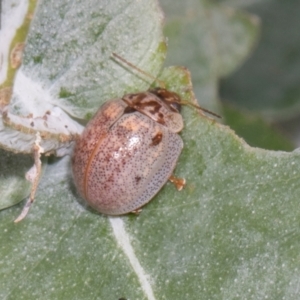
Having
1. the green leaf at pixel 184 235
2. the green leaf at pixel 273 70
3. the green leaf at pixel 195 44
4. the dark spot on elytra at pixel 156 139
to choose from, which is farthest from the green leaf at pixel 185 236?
the green leaf at pixel 273 70

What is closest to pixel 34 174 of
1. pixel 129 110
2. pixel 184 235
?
pixel 129 110

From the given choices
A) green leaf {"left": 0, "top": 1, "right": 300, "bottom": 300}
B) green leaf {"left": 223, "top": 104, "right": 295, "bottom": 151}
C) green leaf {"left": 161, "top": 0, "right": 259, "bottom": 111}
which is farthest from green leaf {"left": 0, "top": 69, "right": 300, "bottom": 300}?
green leaf {"left": 223, "top": 104, "right": 295, "bottom": 151}

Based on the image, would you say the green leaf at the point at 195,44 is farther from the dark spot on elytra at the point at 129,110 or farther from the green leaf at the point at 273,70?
the dark spot on elytra at the point at 129,110

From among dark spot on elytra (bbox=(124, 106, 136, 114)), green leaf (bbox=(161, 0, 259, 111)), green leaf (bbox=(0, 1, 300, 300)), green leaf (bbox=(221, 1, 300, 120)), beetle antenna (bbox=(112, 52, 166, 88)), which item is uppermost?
beetle antenna (bbox=(112, 52, 166, 88))

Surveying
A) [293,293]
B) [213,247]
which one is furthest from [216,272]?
[293,293]

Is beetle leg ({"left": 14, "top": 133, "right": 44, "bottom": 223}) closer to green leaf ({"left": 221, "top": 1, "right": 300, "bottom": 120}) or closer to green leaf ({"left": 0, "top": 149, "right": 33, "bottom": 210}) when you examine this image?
green leaf ({"left": 0, "top": 149, "right": 33, "bottom": 210})
